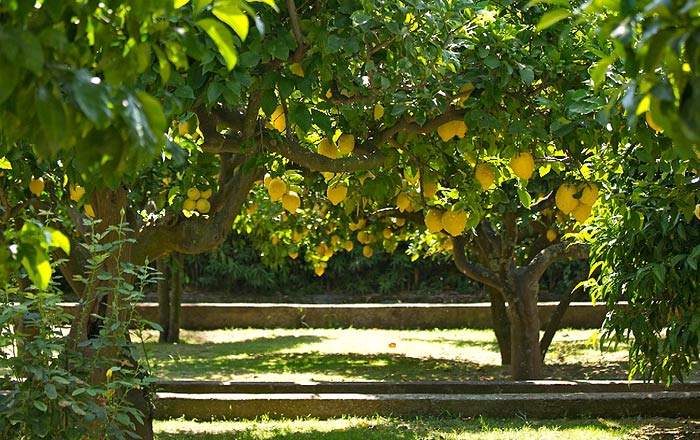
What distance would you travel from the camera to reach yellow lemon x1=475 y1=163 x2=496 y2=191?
427cm

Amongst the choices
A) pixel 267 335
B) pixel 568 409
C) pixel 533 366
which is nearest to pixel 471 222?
pixel 568 409

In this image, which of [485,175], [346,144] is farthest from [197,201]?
[485,175]

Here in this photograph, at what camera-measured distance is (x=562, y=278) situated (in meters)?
17.0

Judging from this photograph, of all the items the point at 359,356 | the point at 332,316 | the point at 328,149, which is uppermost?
the point at 328,149

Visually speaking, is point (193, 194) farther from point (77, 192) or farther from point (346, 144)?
point (346, 144)

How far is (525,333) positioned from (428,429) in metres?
2.25

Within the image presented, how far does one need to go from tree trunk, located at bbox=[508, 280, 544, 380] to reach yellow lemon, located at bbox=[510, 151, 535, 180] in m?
3.96

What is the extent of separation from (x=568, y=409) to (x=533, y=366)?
63.2 inches

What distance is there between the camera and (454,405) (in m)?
6.30

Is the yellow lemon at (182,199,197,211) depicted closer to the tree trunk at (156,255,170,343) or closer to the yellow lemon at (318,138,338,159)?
the yellow lemon at (318,138,338,159)

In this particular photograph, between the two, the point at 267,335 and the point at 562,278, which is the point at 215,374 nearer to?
the point at 267,335

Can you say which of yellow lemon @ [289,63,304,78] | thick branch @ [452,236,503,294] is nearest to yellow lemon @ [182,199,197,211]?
yellow lemon @ [289,63,304,78]

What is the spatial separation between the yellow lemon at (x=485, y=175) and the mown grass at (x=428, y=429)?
6.37ft

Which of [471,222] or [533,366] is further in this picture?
[533,366]
